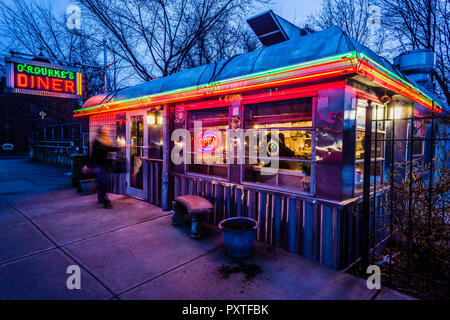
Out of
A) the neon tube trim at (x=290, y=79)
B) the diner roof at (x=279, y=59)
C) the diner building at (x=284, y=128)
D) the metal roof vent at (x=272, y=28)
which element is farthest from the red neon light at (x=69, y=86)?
the metal roof vent at (x=272, y=28)

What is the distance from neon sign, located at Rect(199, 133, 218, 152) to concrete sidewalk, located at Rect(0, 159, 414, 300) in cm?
187

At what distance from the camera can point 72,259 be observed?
3.67m

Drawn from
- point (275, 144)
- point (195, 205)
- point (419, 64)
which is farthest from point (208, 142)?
point (419, 64)

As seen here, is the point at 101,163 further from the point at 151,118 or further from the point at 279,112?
the point at 279,112

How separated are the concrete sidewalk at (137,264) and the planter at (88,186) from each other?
195cm

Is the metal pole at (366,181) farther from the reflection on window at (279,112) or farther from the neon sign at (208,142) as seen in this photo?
the neon sign at (208,142)

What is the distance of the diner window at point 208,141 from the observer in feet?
17.9

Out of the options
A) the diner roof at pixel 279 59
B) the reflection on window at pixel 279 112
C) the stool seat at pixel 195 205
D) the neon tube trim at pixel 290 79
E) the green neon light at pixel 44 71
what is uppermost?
the green neon light at pixel 44 71

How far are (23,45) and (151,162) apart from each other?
13.7 meters

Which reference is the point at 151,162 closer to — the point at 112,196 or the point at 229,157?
the point at 112,196

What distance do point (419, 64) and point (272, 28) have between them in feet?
17.5

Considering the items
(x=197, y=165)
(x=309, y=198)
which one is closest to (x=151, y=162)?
(x=197, y=165)

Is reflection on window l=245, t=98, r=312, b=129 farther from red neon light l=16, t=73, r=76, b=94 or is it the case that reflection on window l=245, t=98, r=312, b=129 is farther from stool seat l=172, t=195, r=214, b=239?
red neon light l=16, t=73, r=76, b=94

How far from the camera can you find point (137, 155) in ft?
24.4
